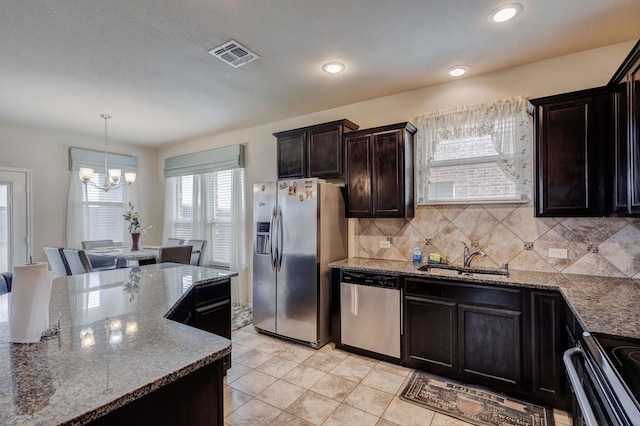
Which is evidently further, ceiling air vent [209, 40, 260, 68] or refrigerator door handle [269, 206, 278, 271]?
refrigerator door handle [269, 206, 278, 271]

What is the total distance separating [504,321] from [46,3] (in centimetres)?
368

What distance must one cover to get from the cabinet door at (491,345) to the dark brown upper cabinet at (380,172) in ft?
3.56

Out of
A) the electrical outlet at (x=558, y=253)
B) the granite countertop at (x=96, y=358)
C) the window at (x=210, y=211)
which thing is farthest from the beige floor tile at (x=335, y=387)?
the window at (x=210, y=211)

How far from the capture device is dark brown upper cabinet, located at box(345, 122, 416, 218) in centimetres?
305

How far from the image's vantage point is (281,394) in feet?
7.91

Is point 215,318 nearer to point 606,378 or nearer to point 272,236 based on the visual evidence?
point 272,236

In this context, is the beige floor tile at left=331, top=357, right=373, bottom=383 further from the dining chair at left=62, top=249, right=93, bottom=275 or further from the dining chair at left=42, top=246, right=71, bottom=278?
the dining chair at left=42, top=246, right=71, bottom=278

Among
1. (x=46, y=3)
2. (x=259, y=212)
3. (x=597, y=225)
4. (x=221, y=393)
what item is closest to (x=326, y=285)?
(x=259, y=212)

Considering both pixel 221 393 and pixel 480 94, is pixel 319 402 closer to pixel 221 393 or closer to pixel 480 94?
pixel 221 393

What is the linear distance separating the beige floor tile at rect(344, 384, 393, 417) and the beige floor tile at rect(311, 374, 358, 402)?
47 mm

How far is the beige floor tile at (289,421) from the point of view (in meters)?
2.07

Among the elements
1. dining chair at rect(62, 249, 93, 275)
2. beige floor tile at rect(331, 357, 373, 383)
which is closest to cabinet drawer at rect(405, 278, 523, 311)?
beige floor tile at rect(331, 357, 373, 383)

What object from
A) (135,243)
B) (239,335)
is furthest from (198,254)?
(239,335)

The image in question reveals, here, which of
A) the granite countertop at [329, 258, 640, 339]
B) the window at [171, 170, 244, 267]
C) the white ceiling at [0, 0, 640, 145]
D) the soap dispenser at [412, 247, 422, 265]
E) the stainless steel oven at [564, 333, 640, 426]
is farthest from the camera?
the window at [171, 170, 244, 267]
